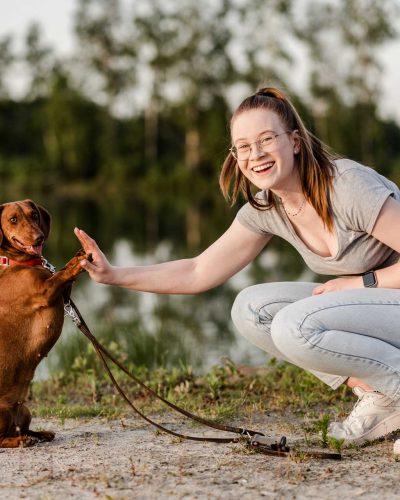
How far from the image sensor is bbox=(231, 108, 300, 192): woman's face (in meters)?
3.83

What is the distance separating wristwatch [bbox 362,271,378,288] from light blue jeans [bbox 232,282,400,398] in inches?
3.3

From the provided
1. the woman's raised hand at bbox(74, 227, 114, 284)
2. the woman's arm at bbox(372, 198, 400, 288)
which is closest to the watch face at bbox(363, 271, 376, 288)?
the woman's arm at bbox(372, 198, 400, 288)

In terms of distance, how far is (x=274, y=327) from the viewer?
3.82 m

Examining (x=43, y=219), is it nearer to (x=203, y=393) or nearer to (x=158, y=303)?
(x=203, y=393)

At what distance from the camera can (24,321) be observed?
3959 mm

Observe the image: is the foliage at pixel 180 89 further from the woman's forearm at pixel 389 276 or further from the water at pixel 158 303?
the woman's forearm at pixel 389 276

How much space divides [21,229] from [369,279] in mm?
1861

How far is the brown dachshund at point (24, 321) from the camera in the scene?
12.8ft

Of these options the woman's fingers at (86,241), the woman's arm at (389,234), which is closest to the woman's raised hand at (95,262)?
the woman's fingers at (86,241)

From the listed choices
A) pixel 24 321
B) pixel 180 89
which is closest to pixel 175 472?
pixel 24 321

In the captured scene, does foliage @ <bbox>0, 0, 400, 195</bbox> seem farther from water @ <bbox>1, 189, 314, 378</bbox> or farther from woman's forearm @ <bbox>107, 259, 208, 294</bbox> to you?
woman's forearm @ <bbox>107, 259, 208, 294</bbox>

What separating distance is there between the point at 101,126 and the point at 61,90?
3714 mm

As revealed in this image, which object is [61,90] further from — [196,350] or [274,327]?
[274,327]

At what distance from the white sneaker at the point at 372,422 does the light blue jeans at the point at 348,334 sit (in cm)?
11
